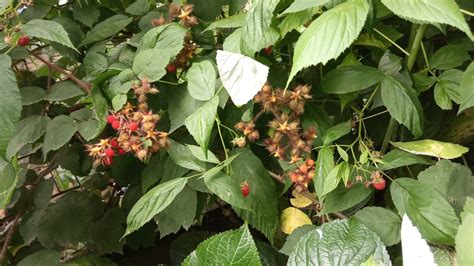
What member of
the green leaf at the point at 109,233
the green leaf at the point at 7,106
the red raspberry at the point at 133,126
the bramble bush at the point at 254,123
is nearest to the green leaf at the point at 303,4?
the bramble bush at the point at 254,123

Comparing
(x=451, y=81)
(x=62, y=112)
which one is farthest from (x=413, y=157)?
Answer: (x=62, y=112)

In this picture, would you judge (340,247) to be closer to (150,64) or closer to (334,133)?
(334,133)

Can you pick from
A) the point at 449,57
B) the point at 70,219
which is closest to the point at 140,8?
the point at 70,219

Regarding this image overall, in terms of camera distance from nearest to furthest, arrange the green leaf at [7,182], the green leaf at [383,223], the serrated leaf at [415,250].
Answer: the serrated leaf at [415,250] < the green leaf at [383,223] < the green leaf at [7,182]

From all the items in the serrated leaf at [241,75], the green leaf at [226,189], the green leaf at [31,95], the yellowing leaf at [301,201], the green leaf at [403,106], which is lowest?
the yellowing leaf at [301,201]

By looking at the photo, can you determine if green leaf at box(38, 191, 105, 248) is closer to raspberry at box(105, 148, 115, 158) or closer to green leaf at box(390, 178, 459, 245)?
raspberry at box(105, 148, 115, 158)

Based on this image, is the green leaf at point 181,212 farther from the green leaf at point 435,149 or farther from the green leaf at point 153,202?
the green leaf at point 435,149
